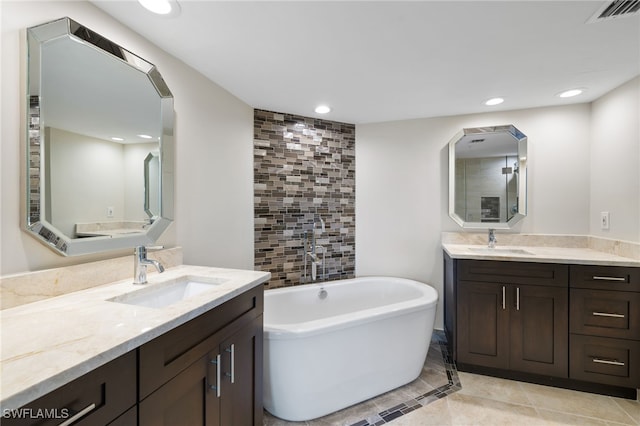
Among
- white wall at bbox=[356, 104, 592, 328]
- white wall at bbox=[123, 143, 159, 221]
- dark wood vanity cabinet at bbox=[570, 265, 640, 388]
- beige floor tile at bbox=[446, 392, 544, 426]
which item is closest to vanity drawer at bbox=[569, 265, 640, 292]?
dark wood vanity cabinet at bbox=[570, 265, 640, 388]

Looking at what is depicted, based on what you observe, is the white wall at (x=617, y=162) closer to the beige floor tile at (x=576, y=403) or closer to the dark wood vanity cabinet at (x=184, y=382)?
the beige floor tile at (x=576, y=403)

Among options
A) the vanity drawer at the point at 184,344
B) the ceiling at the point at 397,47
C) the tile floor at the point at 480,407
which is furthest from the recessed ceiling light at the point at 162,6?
the tile floor at the point at 480,407

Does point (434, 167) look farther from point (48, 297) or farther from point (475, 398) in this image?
point (48, 297)

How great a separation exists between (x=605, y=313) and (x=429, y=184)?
159 centimetres

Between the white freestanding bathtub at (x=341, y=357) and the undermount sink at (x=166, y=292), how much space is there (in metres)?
0.45

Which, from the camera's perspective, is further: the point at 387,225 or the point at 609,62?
the point at 387,225

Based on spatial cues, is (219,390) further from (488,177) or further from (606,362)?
(488,177)

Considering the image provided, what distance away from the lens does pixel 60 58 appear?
1105 mm

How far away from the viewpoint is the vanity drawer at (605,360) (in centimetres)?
182

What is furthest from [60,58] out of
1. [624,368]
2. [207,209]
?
[624,368]

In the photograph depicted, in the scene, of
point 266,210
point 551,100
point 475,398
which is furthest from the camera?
point 266,210

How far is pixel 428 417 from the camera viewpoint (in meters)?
1.69

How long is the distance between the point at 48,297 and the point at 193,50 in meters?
1.43

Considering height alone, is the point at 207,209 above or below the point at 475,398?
above
